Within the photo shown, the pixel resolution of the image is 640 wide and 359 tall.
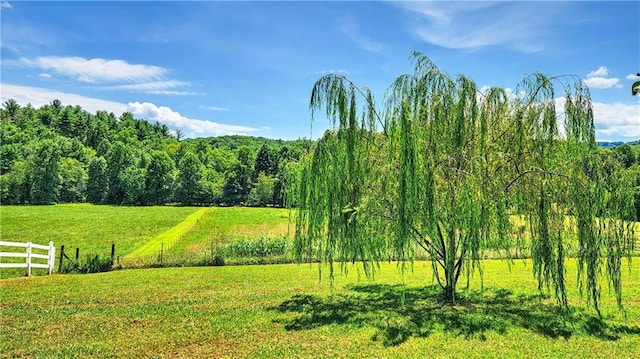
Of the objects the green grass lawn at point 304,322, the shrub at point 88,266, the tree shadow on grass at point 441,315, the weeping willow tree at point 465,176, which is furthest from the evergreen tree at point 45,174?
the weeping willow tree at point 465,176

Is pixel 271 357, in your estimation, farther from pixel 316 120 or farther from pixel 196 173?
pixel 196 173

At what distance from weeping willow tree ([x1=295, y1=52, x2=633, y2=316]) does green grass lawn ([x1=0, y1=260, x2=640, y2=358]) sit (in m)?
0.95

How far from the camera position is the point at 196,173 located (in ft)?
211

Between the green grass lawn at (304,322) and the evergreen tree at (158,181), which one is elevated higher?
the evergreen tree at (158,181)

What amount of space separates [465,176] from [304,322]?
13.8 feet

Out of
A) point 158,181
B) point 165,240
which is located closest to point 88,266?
point 165,240

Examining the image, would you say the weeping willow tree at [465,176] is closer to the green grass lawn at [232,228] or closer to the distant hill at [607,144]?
the distant hill at [607,144]

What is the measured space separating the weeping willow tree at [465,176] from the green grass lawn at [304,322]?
0.95 m

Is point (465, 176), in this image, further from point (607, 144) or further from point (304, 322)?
point (304, 322)

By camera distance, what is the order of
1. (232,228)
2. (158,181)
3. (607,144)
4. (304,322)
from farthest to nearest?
1. (158,181)
2. (232,228)
3. (304,322)
4. (607,144)

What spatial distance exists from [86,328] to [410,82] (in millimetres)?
7789

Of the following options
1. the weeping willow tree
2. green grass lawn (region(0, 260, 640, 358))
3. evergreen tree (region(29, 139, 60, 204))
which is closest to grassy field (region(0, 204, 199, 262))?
evergreen tree (region(29, 139, 60, 204))

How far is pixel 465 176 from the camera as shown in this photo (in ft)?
21.7

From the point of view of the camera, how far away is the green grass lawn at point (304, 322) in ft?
19.9
